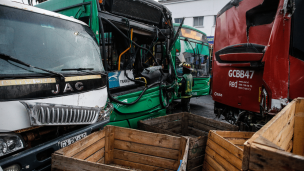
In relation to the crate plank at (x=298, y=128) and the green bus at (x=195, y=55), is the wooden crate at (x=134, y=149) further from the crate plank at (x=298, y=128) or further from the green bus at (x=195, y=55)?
the green bus at (x=195, y=55)

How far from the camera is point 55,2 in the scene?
418cm

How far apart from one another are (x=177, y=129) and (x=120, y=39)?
2.82m

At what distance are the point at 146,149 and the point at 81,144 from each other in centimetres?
92

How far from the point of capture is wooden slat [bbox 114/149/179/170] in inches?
101

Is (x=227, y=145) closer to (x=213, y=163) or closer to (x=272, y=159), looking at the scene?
(x=213, y=163)

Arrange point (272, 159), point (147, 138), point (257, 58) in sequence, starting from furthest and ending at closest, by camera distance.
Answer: point (257, 58) → point (147, 138) → point (272, 159)

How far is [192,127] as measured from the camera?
13.5 feet

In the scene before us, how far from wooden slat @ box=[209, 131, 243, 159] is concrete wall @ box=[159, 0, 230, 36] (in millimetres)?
18412

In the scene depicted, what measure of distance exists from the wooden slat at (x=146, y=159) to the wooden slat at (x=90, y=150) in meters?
0.31

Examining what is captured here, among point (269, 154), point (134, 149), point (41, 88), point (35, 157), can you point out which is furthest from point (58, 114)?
point (269, 154)

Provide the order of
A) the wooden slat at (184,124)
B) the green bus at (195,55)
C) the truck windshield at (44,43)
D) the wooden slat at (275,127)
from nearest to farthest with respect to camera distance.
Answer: the wooden slat at (275,127), the truck windshield at (44,43), the wooden slat at (184,124), the green bus at (195,55)

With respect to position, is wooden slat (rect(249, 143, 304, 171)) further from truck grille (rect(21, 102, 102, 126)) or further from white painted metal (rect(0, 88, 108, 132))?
white painted metal (rect(0, 88, 108, 132))

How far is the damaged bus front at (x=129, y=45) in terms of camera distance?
3600 mm

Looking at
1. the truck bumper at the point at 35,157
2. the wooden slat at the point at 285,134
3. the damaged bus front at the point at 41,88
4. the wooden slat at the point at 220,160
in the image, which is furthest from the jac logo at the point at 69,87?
the wooden slat at the point at 285,134
